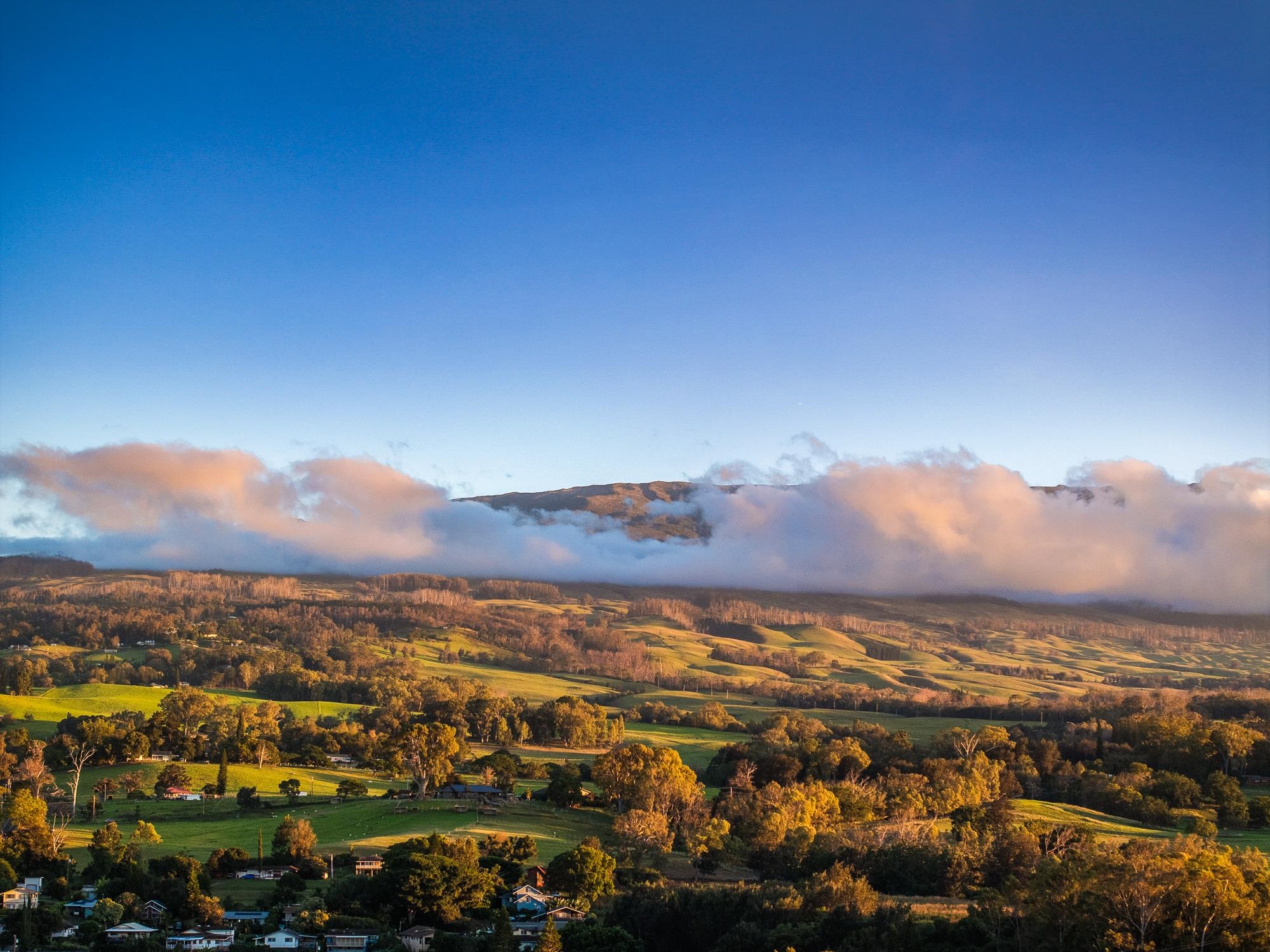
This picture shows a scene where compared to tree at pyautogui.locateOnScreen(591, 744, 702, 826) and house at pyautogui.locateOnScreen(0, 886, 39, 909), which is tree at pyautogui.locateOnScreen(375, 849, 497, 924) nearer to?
house at pyautogui.locateOnScreen(0, 886, 39, 909)

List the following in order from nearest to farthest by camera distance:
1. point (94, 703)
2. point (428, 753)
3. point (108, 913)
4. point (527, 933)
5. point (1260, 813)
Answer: point (108, 913) < point (527, 933) < point (1260, 813) < point (428, 753) < point (94, 703)

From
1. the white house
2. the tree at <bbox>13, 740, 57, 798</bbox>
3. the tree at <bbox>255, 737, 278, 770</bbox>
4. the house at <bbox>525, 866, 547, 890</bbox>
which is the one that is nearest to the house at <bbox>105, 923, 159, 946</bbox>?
the white house

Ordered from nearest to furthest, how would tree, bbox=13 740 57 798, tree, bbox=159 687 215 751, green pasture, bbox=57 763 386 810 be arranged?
tree, bbox=13 740 57 798 → green pasture, bbox=57 763 386 810 → tree, bbox=159 687 215 751

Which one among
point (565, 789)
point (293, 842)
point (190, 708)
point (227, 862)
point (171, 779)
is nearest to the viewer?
point (227, 862)

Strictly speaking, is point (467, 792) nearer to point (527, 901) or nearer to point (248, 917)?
point (527, 901)

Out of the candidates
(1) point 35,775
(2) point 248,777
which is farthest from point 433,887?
(1) point 35,775

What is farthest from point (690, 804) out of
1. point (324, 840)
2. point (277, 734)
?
point (277, 734)

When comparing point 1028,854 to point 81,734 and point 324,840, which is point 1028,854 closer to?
point 324,840

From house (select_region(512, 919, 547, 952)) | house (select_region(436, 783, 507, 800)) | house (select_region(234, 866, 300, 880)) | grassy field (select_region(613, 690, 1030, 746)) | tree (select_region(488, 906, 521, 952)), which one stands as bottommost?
grassy field (select_region(613, 690, 1030, 746))
